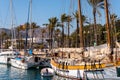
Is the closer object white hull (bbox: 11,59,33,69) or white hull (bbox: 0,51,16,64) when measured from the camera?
white hull (bbox: 11,59,33,69)

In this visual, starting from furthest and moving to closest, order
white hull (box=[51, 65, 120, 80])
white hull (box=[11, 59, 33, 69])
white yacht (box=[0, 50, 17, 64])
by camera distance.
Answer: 1. white yacht (box=[0, 50, 17, 64])
2. white hull (box=[11, 59, 33, 69])
3. white hull (box=[51, 65, 120, 80])

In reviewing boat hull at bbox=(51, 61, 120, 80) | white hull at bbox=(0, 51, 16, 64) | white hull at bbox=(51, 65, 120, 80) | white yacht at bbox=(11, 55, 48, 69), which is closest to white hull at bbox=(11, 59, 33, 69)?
white yacht at bbox=(11, 55, 48, 69)

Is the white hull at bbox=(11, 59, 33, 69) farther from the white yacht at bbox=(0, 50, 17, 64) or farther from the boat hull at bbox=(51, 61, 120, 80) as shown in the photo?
the boat hull at bbox=(51, 61, 120, 80)

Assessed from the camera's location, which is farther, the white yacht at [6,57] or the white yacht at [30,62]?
the white yacht at [6,57]

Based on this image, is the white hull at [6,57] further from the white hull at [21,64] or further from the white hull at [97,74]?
the white hull at [97,74]

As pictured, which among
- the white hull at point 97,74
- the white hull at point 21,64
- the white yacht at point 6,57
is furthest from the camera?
the white yacht at point 6,57

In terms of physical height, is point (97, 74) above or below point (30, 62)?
below

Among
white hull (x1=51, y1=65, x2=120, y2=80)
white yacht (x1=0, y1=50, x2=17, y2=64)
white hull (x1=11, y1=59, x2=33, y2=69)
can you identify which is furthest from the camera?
white yacht (x1=0, y1=50, x2=17, y2=64)

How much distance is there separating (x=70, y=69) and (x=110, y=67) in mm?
7452

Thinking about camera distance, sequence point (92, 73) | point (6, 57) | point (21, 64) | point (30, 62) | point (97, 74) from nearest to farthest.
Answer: point (97, 74) → point (92, 73) → point (30, 62) → point (21, 64) → point (6, 57)

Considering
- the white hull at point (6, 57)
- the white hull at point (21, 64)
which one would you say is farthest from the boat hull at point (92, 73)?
the white hull at point (6, 57)

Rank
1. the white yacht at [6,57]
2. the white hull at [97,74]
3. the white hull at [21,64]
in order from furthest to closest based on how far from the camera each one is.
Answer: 1. the white yacht at [6,57]
2. the white hull at [21,64]
3. the white hull at [97,74]

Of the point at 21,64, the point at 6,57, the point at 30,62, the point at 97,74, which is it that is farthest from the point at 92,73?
the point at 6,57

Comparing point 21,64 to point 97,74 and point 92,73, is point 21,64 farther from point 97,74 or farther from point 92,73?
point 97,74
